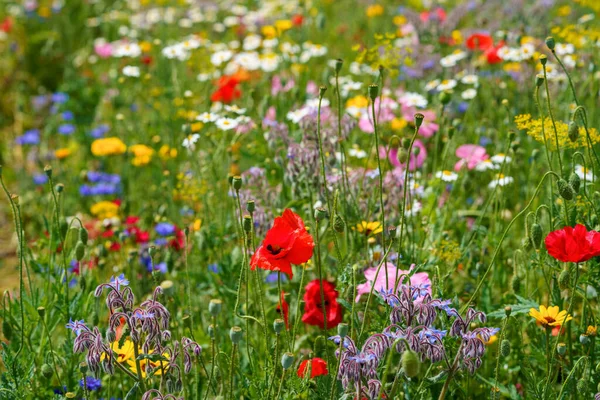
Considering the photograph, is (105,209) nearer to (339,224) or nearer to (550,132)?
(339,224)

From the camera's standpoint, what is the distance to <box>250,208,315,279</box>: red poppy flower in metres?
1.71

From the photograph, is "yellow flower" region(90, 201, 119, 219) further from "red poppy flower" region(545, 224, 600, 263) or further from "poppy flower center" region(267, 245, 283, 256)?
"red poppy flower" region(545, 224, 600, 263)

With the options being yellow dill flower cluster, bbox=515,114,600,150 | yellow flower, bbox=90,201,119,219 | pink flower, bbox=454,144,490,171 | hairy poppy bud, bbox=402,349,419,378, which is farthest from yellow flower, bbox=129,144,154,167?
hairy poppy bud, bbox=402,349,419,378

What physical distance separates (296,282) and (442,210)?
694 millimetres

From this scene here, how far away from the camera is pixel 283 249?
1.74 meters

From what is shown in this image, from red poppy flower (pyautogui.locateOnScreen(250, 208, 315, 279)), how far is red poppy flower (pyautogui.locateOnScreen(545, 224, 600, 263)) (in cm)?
57

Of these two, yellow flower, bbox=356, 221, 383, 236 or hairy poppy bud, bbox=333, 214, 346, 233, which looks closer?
hairy poppy bud, bbox=333, 214, 346, 233

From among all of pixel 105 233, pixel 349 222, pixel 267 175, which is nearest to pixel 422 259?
pixel 349 222

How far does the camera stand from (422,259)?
7.80 feet

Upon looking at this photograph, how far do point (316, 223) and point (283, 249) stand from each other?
11cm

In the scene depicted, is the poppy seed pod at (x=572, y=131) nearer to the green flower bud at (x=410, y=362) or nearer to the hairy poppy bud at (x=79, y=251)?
the green flower bud at (x=410, y=362)

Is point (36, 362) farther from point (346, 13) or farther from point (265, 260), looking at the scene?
point (346, 13)

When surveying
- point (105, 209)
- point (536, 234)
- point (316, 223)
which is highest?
point (316, 223)

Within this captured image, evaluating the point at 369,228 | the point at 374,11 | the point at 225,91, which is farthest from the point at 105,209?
the point at 374,11
